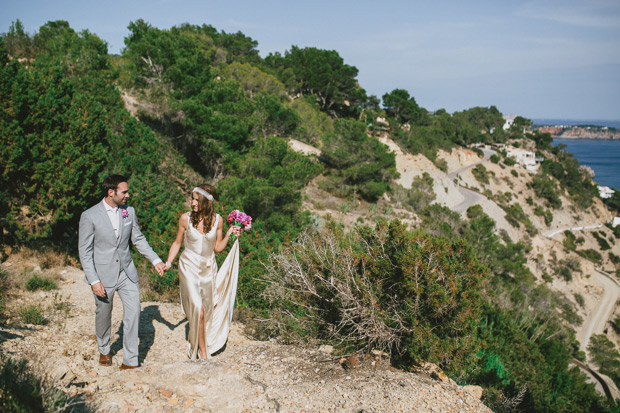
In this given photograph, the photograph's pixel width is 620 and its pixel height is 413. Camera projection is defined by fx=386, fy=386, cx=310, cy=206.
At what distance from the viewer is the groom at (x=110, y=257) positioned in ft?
11.6

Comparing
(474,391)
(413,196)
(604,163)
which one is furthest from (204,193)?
(604,163)

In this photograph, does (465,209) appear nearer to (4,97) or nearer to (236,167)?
(236,167)

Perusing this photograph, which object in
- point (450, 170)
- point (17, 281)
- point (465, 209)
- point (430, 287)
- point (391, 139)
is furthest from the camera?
point (450, 170)

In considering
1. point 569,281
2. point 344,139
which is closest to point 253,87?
point 344,139

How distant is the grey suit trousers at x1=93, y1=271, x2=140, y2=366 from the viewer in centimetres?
375

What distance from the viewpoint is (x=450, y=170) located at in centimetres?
5659

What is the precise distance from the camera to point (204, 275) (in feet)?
13.9

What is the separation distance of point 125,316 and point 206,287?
846 millimetres

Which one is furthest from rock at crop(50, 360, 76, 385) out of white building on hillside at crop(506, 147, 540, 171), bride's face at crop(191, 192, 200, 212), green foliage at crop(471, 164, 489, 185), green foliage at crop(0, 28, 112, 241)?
white building on hillside at crop(506, 147, 540, 171)

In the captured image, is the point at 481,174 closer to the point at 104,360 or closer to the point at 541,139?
the point at 541,139

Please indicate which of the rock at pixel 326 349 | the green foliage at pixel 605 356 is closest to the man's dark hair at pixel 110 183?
the rock at pixel 326 349

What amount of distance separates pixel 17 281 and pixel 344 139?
23.7 metres

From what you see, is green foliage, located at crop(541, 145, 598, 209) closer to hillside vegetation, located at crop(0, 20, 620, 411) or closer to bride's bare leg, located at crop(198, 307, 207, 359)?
hillside vegetation, located at crop(0, 20, 620, 411)

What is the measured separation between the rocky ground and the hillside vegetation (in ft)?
1.75
